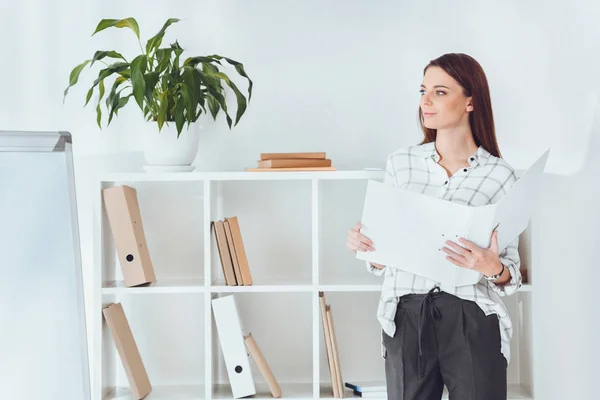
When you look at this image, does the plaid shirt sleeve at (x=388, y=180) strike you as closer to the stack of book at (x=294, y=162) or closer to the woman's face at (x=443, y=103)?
the woman's face at (x=443, y=103)

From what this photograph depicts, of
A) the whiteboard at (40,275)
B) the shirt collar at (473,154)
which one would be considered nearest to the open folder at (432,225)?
the shirt collar at (473,154)

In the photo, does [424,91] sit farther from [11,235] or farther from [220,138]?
[11,235]

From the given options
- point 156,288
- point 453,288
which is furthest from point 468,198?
point 156,288

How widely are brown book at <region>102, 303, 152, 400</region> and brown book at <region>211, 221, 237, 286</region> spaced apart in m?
Answer: 0.41

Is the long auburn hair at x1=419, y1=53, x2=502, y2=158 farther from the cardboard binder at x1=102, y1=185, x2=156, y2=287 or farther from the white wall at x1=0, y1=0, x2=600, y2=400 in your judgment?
the cardboard binder at x1=102, y1=185, x2=156, y2=287

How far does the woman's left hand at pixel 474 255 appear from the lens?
5.80 ft

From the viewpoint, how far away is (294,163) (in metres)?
2.34

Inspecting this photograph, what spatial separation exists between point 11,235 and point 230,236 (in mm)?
1457

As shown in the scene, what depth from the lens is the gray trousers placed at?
1.84 m

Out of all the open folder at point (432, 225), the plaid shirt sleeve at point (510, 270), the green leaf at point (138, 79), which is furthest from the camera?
the green leaf at point (138, 79)

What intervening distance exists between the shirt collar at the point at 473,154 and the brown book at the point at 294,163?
17.5 inches

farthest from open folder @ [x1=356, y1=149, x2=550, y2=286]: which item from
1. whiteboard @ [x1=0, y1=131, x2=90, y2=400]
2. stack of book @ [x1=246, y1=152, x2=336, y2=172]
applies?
whiteboard @ [x1=0, y1=131, x2=90, y2=400]

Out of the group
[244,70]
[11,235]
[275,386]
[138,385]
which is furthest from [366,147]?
[11,235]

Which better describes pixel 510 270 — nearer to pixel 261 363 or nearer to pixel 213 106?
pixel 261 363
